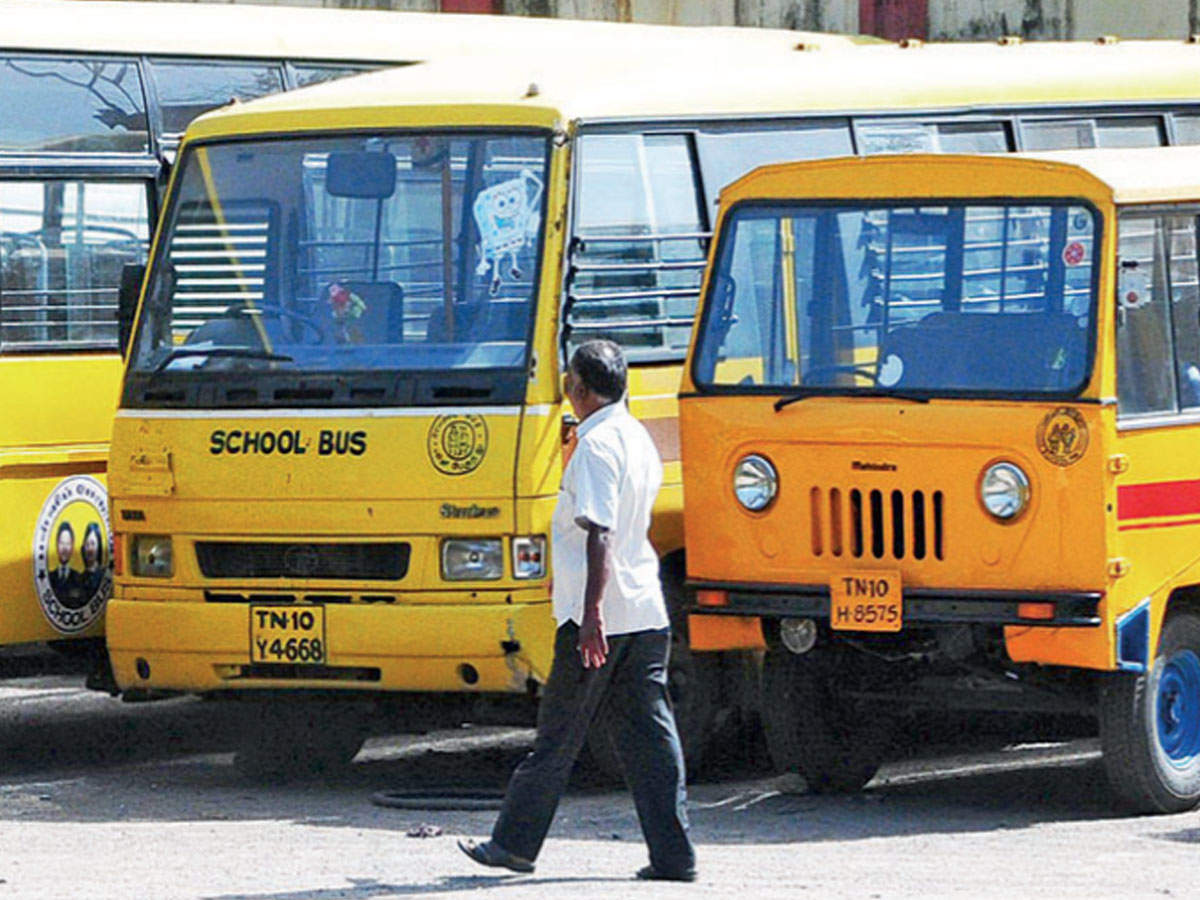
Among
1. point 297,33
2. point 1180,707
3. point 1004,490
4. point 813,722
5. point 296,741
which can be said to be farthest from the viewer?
point 297,33

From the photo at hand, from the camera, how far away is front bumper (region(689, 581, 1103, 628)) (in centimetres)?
1064

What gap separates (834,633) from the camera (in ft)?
37.3

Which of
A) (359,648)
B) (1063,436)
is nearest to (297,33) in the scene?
(359,648)

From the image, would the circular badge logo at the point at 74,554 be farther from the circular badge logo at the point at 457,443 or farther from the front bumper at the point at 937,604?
the front bumper at the point at 937,604

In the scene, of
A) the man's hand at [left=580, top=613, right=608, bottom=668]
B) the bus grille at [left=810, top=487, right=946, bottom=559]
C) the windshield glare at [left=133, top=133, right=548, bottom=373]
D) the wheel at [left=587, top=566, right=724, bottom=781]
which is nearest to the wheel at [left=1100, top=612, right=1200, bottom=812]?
the bus grille at [left=810, top=487, right=946, bottom=559]

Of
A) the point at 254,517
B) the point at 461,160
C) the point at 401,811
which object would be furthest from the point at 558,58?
the point at 401,811

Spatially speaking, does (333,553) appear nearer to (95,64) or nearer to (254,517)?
(254,517)

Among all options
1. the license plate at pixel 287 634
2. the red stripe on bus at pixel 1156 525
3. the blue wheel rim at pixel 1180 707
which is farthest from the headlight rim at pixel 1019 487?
the license plate at pixel 287 634

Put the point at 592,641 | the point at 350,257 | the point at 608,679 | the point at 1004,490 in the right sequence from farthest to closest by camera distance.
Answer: the point at 350,257, the point at 1004,490, the point at 608,679, the point at 592,641

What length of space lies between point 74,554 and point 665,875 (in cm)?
402

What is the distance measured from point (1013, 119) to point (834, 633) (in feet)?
10.5

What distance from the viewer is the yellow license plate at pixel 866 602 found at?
35.8ft

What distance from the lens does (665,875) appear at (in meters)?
9.62

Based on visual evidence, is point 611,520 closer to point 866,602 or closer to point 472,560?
point 866,602
